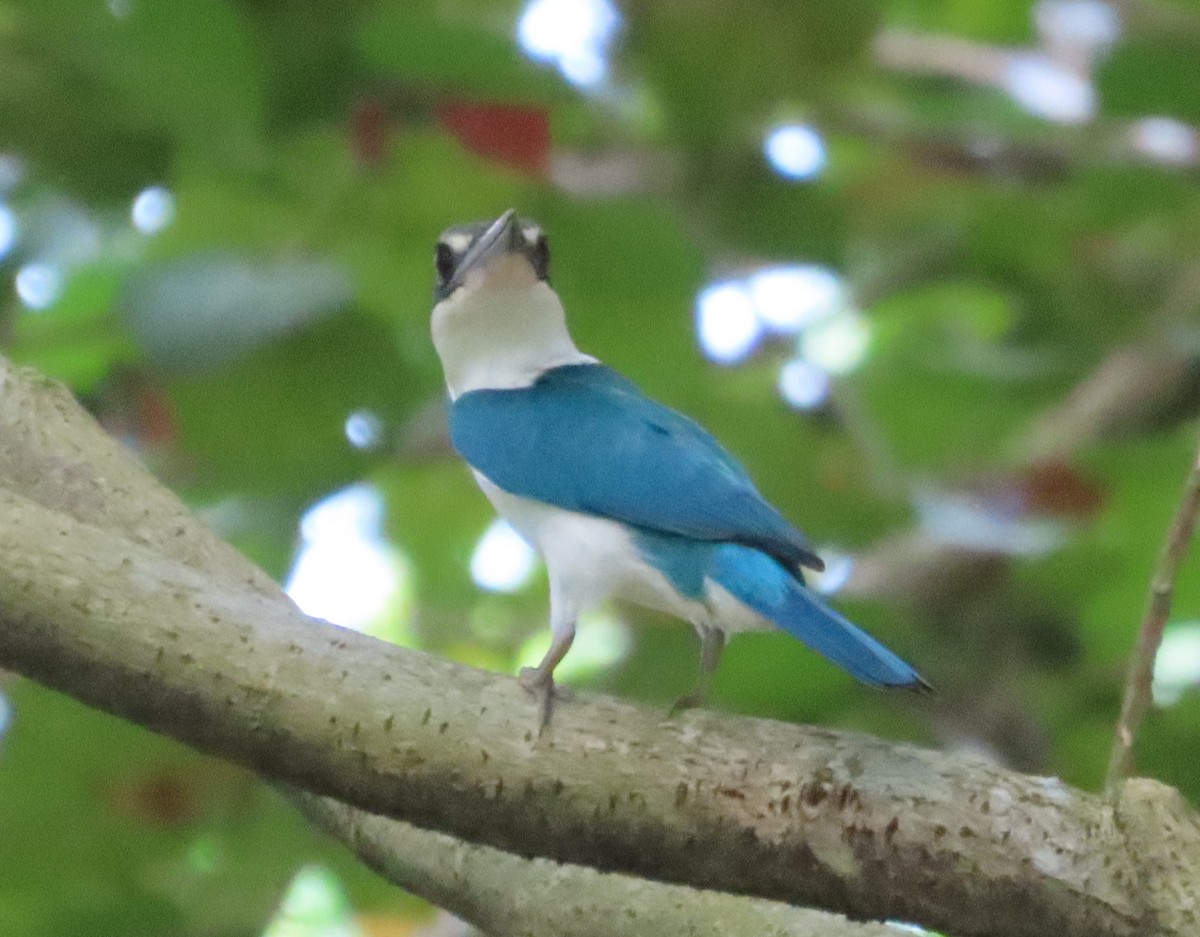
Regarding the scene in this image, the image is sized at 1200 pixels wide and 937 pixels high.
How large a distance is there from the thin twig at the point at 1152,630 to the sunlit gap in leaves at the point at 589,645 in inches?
53.3

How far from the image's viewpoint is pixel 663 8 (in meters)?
2.56

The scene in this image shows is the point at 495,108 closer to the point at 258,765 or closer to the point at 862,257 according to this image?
the point at 862,257

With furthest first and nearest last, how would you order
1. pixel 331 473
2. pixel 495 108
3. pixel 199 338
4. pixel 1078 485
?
1. pixel 1078 485
2. pixel 495 108
3. pixel 331 473
4. pixel 199 338

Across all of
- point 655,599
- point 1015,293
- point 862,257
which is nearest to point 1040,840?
point 655,599

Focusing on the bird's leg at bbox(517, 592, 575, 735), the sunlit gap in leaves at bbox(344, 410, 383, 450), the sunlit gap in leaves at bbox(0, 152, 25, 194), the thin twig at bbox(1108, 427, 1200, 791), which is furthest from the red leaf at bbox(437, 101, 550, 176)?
the thin twig at bbox(1108, 427, 1200, 791)

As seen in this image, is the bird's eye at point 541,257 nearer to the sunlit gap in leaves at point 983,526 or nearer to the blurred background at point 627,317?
the blurred background at point 627,317

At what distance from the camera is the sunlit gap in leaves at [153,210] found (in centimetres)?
249

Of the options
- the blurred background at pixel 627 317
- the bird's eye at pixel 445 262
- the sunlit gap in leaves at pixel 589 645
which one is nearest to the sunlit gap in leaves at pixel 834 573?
the blurred background at pixel 627 317

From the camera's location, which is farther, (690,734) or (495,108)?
(495,108)

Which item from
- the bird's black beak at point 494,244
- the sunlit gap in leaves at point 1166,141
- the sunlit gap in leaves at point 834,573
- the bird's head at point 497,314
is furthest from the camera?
the sunlit gap in leaves at point 1166,141

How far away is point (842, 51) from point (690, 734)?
4.45 feet

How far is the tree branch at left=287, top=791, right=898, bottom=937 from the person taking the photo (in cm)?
178

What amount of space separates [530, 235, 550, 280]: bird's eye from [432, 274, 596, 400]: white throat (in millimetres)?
18

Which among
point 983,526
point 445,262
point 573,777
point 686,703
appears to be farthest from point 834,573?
point 573,777
